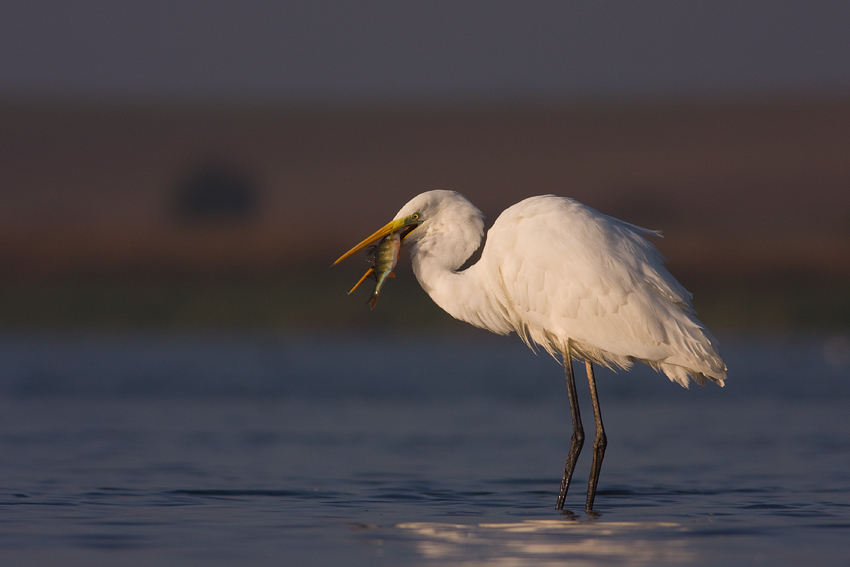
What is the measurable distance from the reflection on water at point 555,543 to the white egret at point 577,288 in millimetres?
854

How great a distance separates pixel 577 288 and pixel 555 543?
2.11 metres

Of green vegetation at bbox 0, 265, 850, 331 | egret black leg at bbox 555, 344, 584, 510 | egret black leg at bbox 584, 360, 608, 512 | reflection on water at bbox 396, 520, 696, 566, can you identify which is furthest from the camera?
green vegetation at bbox 0, 265, 850, 331

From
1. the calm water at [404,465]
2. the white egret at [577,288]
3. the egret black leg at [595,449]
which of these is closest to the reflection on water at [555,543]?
the calm water at [404,465]

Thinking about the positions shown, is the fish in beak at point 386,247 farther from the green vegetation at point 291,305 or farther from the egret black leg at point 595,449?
the green vegetation at point 291,305

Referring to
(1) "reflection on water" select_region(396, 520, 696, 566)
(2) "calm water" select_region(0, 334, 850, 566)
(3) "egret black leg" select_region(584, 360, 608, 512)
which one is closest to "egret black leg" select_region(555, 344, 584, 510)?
(3) "egret black leg" select_region(584, 360, 608, 512)

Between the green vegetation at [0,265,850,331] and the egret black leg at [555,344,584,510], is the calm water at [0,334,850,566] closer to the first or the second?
the egret black leg at [555,344,584,510]

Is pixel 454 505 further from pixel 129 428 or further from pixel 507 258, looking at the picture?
pixel 129 428

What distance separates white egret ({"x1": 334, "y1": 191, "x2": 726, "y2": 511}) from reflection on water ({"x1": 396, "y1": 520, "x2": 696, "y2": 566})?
2.80 ft

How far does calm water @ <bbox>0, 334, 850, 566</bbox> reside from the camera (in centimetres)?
649

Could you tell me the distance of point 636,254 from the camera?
320 inches

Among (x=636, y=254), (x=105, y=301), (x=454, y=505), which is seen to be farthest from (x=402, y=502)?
(x=105, y=301)

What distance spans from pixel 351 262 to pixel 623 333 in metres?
25.9

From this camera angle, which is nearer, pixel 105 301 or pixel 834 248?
pixel 105 301

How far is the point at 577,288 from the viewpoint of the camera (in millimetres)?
8062
